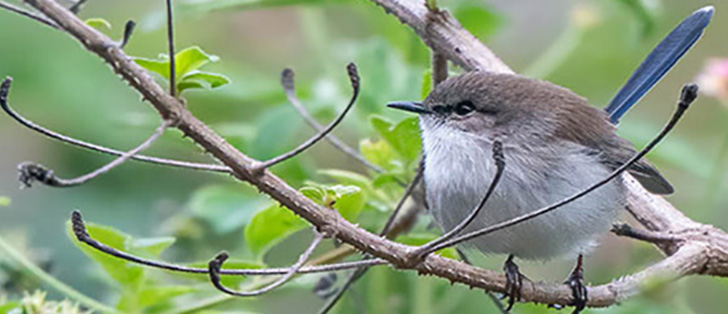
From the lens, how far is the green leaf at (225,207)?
3104 mm

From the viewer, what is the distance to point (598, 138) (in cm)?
284

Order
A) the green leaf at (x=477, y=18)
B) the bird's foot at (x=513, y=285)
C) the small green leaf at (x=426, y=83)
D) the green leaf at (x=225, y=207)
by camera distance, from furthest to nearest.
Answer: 1. the green leaf at (x=477, y=18)
2. the green leaf at (x=225, y=207)
3. the small green leaf at (x=426, y=83)
4. the bird's foot at (x=513, y=285)

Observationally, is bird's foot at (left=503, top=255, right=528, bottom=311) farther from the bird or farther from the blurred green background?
the blurred green background

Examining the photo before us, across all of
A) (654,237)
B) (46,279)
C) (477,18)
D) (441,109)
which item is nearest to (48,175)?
(46,279)

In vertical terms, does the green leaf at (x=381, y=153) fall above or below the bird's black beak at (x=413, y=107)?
below

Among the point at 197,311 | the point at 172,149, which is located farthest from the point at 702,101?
the point at 197,311

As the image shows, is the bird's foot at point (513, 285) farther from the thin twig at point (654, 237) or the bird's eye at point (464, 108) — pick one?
the bird's eye at point (464, 108)

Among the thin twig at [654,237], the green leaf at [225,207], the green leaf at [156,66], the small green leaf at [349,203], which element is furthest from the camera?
the green leaf at [225,207]

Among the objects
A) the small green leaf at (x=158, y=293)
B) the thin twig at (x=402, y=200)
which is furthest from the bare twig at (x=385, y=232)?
the small green leaf at (x=158, y=293)

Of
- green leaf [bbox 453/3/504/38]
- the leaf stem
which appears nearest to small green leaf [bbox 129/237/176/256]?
the leaf stem

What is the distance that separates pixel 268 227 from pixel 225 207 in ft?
2.29

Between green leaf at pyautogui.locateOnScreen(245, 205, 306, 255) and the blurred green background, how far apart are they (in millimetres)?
11

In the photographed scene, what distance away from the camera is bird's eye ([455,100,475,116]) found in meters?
2.83

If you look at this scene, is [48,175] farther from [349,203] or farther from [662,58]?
[662,58]
